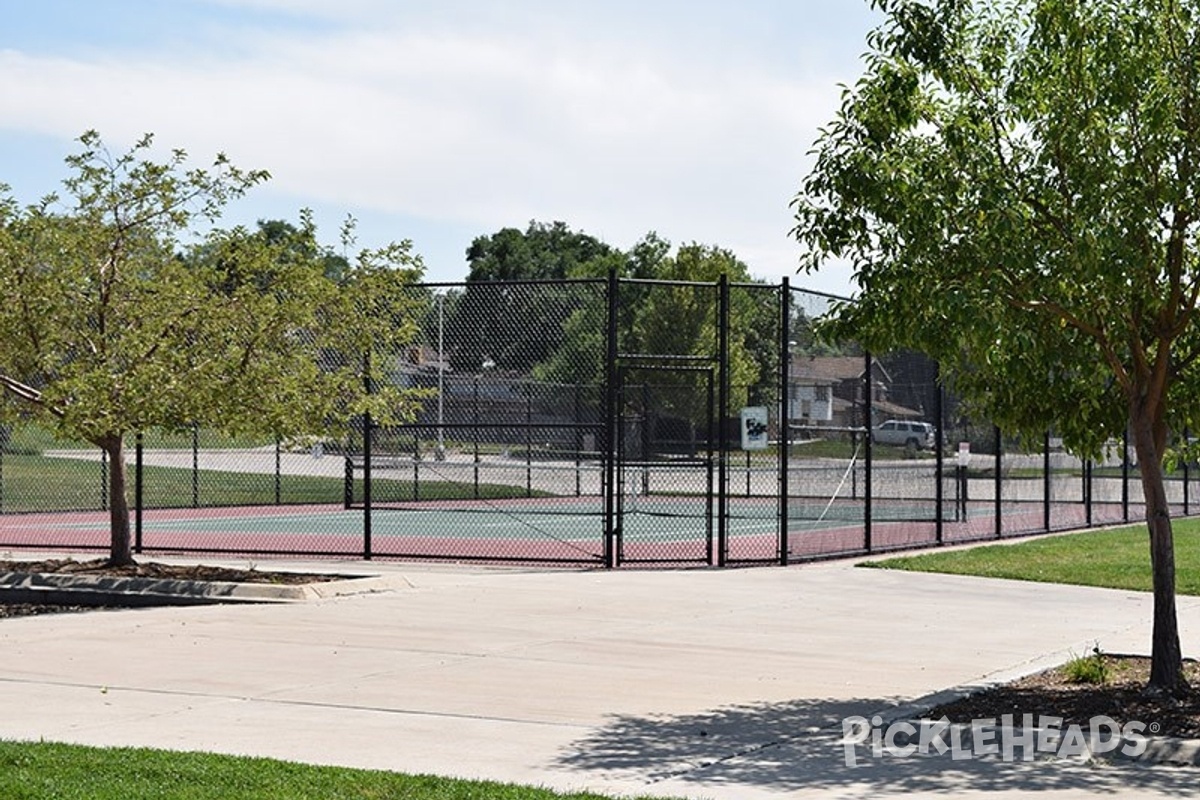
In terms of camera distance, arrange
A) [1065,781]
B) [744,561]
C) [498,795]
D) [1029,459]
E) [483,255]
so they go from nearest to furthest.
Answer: [498,795] < [1065,781] < [744,561] < [1029,459] < [483,255]

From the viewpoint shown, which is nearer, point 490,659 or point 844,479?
point 490,659

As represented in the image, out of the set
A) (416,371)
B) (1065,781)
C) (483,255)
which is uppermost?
(483,255)

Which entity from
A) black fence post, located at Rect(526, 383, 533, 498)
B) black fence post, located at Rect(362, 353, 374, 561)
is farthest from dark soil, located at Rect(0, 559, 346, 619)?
black fence post, located at Rect(526, 383, 533, 498)

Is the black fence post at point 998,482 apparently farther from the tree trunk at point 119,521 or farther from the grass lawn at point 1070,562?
the tree trunk at point 119,521

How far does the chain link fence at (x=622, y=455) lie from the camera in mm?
21125

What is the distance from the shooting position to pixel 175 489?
3550 centimetres

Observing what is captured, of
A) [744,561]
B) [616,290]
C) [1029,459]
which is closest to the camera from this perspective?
[616,290]

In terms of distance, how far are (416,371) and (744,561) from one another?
195 inches

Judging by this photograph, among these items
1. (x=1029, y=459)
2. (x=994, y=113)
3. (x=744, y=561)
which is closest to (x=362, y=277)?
(x=744, y=561)

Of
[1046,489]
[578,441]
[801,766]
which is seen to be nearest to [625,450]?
[578,441]

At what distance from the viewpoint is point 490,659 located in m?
13.1

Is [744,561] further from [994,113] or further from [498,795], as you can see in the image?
[498,795]

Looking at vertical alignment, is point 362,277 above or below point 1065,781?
above

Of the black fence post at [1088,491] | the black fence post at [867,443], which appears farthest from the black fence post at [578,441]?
the black fence post at [1088,491]
